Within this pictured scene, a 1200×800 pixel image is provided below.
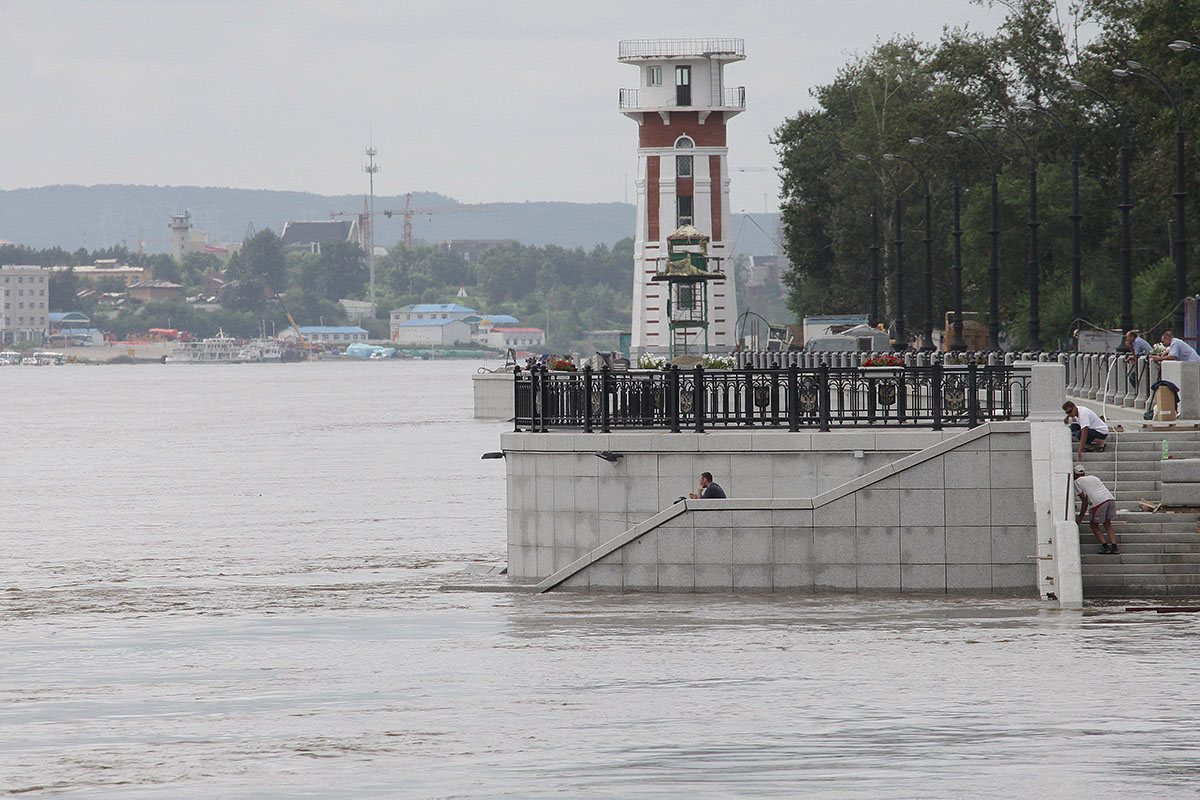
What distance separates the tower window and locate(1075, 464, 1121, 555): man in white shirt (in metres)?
66.6

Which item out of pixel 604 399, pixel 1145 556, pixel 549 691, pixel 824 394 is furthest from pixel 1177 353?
pixel 549 691

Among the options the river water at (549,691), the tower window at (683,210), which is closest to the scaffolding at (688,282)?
the tower window at (683,210)

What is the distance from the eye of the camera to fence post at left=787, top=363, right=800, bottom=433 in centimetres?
2312

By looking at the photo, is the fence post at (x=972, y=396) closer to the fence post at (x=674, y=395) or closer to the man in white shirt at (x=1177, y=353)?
the fence post at (x=674, y=395)

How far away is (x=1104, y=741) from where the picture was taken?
535 inches

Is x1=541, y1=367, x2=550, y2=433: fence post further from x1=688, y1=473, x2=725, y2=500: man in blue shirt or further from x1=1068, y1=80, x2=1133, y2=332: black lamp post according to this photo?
x1=1068, y1=80, x2=1133, y2=332: black lamp post

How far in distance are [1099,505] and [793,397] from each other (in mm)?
4232

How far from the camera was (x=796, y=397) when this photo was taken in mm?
23156

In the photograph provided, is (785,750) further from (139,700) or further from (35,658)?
(35,658)

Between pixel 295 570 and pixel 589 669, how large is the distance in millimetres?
14560

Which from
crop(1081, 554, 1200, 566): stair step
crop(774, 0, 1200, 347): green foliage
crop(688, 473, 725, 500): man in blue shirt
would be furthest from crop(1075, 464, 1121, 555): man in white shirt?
crop(774, 0, 1200, 347): green foliage

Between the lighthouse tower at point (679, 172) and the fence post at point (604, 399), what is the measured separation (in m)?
62.6

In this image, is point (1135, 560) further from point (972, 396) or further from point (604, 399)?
point (604, 399)

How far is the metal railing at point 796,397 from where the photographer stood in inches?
917
